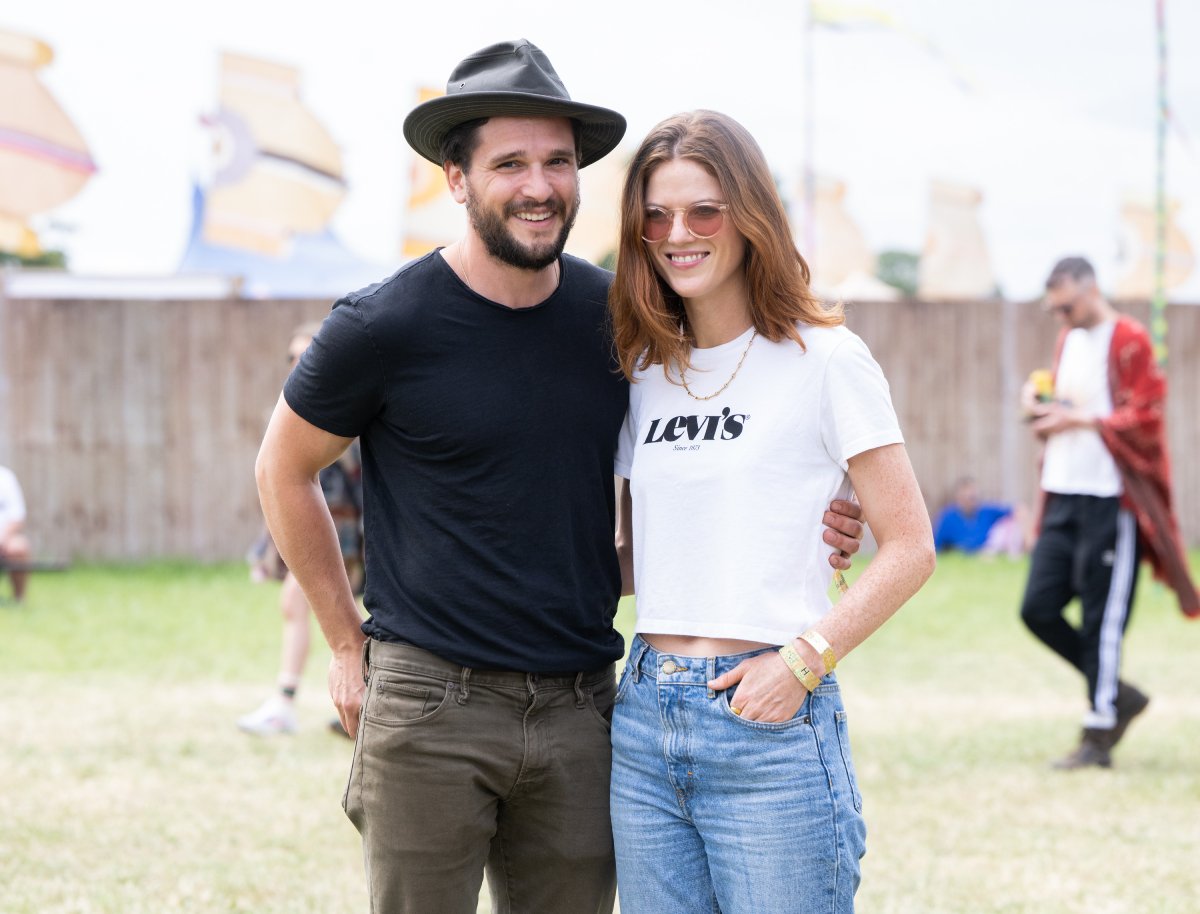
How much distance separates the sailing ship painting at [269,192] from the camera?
15914mm

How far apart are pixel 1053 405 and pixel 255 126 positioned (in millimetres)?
11507

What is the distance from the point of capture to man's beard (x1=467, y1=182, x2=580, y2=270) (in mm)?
2703

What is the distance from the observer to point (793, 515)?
8.20 feet

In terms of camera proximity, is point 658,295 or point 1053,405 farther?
point 1053,405

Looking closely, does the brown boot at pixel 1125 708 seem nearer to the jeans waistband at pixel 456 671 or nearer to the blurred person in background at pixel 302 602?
the blurred person in background at pixel 302 602

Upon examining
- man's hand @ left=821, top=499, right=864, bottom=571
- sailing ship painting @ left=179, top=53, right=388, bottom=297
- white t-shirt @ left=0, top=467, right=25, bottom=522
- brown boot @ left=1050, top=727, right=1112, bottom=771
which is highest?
sailing ship painting @ left=179, top=53, right=388, bottom=297

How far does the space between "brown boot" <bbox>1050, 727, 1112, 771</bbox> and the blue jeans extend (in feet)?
13.9

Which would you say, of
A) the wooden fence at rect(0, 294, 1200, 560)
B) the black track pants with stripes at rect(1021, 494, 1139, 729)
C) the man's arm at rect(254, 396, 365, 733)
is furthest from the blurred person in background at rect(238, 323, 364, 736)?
the wooden fence at rect(0, 294, 1200, 560)

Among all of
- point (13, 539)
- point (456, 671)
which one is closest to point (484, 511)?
point (456, 671)

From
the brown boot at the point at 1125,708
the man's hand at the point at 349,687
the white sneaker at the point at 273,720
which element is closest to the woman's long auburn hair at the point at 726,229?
the man's hand at the point at 349,687

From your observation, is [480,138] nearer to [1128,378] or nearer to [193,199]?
[1128,378]

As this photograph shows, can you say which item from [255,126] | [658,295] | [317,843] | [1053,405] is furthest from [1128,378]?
[255,126]

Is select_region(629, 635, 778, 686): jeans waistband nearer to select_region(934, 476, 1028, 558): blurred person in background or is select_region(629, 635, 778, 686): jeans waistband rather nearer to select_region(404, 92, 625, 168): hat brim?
select_region(404, 92, 625, 168): hat brim

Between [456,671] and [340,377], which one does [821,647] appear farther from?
[340,377]
